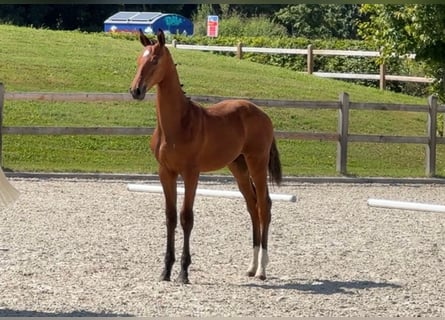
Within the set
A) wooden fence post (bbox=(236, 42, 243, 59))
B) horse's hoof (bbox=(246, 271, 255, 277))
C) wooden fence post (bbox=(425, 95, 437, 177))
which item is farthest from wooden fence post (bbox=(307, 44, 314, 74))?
horse's hoof (bbox=(246, 271, 255, 277))

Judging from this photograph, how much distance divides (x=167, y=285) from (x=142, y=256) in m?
1.38

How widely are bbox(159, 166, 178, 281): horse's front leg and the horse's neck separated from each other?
0.35 metres

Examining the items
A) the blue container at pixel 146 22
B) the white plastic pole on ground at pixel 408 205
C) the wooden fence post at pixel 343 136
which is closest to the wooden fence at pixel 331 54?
the blue container at pixel 146 22

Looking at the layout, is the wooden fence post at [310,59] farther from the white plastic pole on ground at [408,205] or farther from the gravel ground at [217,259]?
the white plastic pole on ground at [408,205]

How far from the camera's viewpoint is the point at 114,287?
7.12 m

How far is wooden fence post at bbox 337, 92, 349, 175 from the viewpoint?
17266 millimetres

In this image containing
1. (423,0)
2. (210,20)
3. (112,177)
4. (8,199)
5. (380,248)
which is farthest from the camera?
(210,20)

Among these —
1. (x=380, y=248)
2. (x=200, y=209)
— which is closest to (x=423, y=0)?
(x=380, y=248)

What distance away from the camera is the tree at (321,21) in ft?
117

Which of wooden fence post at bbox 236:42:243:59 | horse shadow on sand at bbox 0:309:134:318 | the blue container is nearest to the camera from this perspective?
horse shadow on sand at bbox 0:309:134:318

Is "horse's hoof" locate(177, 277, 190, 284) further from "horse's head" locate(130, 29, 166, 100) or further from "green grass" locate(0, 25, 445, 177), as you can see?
"green grass" locate(0, 25, 445, 177)

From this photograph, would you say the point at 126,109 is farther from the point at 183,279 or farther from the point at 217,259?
the point at 183,279

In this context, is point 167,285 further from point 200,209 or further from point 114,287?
point 200,209

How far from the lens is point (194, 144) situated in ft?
25.0
